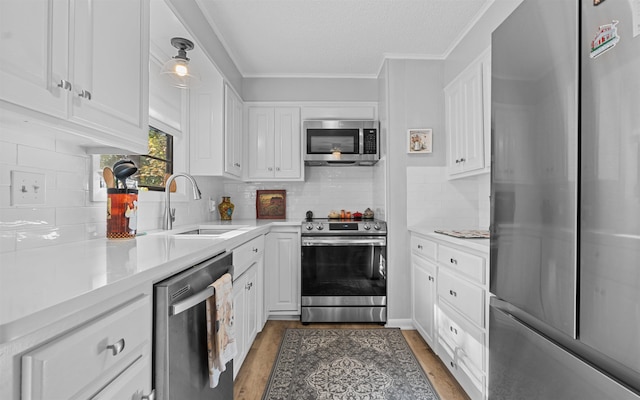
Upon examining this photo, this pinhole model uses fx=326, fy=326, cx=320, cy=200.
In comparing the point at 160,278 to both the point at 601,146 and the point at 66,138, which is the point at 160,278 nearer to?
the point at 66,138

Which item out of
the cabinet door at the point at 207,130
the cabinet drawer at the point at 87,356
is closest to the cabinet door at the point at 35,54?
the cabinet drawer at the point at 87,356

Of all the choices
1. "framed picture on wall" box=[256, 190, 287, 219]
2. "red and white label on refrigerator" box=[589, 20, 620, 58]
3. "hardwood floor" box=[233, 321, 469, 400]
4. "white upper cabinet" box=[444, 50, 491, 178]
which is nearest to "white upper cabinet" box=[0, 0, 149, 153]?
"red and white label on refrigerator" box=[589, 20, 620, 58]

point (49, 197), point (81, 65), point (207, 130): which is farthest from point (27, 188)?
point (207, 130)

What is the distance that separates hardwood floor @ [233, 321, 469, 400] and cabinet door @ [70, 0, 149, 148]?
1.58 metres

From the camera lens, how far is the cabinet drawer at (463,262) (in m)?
1.72

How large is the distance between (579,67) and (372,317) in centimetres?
265

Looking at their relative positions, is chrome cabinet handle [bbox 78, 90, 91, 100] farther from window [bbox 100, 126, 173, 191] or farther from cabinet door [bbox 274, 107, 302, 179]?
cabinet door [bbox 274, 107, 302, 179]

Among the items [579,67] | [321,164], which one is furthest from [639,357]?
[321,164]

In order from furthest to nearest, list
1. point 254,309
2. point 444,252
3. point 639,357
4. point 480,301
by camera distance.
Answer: point 254,309 < point 444,252 < point 480,301 < point 639,357

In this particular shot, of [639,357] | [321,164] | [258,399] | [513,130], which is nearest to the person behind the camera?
[639,357]

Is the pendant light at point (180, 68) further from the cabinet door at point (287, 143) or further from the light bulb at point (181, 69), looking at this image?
the cabinet door at point (287, 143)

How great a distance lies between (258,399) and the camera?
1.90 metres

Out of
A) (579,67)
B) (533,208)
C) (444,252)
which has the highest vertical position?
(579,67)

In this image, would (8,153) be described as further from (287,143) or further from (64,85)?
(287,143)
